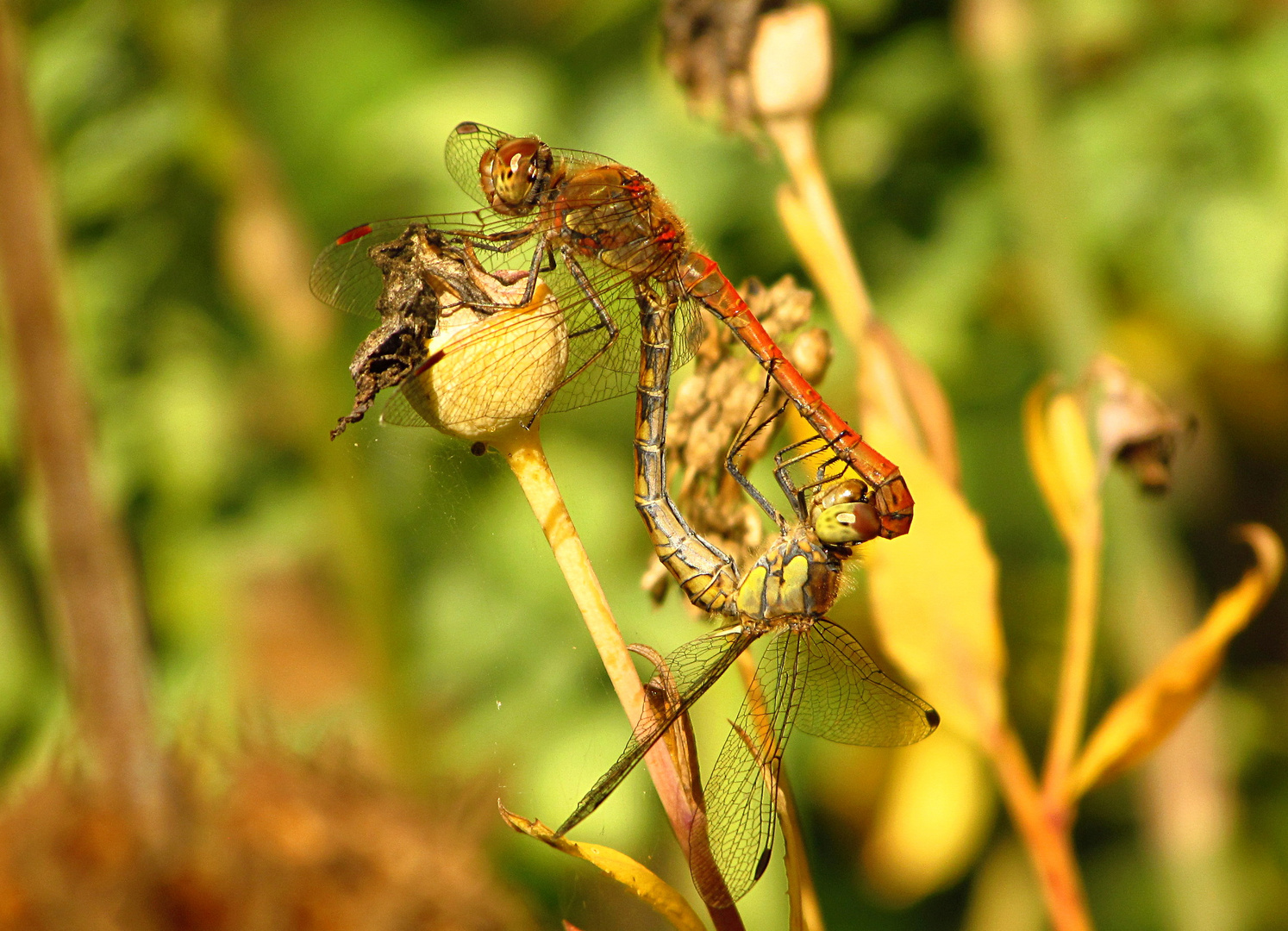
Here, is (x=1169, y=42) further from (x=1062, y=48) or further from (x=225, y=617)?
(x=225, y=617)

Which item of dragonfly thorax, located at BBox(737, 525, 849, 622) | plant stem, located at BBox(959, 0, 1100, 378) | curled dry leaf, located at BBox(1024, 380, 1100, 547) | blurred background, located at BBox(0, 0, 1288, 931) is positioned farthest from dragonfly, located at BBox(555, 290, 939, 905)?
plant stem, located at BBox(959, 0, 1100, 378)

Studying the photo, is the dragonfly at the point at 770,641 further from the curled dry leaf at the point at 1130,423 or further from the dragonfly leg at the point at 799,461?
the curled dry leaf at the point at 1130,423

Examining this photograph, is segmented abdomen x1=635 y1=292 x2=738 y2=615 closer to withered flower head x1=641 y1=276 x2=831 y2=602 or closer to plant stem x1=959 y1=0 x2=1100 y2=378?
withered flower head x1=641 y1=276 x2=831 y2=602

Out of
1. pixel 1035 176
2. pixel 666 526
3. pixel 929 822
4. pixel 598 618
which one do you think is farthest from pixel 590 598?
pixel 929 822

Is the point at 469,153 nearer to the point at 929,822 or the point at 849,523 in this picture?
the point at 849,523

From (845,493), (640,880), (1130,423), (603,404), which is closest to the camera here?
(640,880)

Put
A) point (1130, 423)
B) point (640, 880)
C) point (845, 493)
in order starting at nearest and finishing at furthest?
point (640, 880)
point (845, 493)
point (1130, 423)

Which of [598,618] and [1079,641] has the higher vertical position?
[598,618]
